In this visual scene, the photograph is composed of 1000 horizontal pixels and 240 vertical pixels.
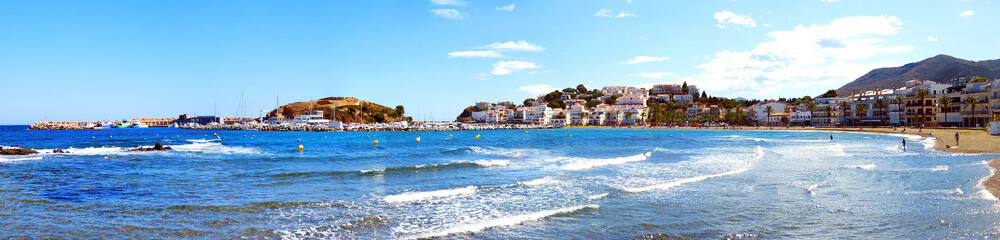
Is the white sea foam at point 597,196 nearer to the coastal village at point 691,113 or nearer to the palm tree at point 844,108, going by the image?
the coastal village at point 691,113

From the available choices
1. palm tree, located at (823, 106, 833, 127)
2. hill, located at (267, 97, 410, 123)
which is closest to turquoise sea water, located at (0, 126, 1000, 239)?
palm tree, located at (823, 106, 833, 127)

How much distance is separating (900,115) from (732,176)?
88.5 meters

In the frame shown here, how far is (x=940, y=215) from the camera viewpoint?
11656mm

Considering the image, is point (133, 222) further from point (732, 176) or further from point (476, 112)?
point (476, 112)

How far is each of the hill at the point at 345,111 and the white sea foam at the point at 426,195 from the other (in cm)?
13928

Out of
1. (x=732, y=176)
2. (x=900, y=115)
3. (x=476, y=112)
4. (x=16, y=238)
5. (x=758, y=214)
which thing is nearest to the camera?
(x=16, y=238)

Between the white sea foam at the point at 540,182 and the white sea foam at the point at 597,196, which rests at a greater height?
the white sea foam at the point at 540,182

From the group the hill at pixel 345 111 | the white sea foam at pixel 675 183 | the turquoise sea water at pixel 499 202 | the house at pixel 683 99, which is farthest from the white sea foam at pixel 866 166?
the house at pixel 683 99

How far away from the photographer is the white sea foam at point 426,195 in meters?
14.8

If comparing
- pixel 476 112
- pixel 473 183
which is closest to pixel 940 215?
pixel 473 183

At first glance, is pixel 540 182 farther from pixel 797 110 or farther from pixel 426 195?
pixel 797 110

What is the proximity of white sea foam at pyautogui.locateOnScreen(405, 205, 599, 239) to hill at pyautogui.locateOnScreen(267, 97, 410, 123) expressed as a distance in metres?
144

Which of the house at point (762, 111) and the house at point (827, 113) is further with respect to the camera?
the house at point (762, 111)

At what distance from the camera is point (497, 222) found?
11.5 metres
